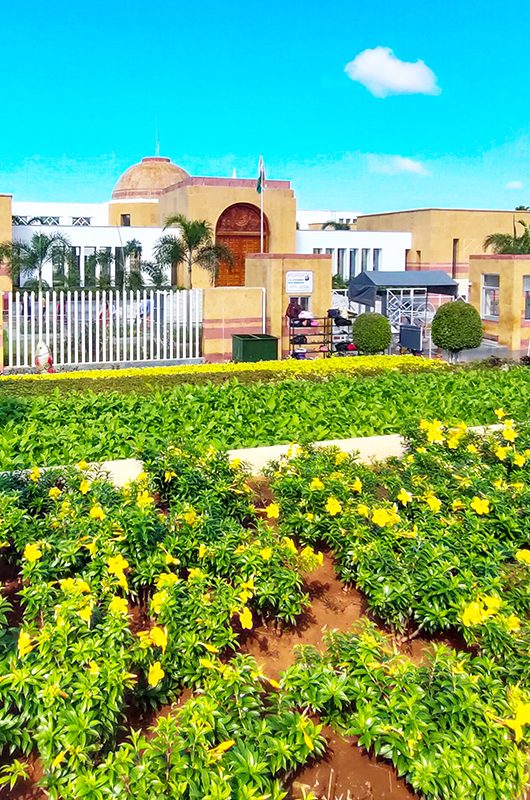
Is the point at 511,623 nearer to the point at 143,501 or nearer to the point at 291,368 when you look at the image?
the point at 143,501

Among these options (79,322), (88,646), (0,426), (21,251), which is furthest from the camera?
(21,251)

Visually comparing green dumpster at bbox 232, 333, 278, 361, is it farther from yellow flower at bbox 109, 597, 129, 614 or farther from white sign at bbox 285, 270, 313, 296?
yellow flower at bbox 109, 597, 129, 614

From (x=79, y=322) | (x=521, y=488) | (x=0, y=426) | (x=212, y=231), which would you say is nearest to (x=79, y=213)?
(x=212, y=231)

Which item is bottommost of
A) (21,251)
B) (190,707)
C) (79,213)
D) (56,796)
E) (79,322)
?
(56,796)

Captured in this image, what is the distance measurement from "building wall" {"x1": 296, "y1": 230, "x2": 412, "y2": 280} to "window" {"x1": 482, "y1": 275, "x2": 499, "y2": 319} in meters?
13.7

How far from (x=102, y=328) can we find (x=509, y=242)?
21.8m

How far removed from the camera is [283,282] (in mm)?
19656

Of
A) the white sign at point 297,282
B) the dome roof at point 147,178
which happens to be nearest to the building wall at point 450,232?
the dome roof at point 147,178

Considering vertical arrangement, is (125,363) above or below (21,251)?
below

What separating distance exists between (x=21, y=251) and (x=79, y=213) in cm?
1782

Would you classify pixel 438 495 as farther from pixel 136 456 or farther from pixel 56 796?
pixel 56 796

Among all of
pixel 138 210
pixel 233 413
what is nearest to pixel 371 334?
pixel 233 413

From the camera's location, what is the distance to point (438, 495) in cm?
622

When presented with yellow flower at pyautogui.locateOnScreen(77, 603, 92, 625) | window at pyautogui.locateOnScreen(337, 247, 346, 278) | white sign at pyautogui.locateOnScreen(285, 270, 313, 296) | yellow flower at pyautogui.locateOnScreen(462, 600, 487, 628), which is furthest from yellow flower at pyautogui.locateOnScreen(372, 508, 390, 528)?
window at pyautogui.locateOnScreen(337, 247, 346, 278)
